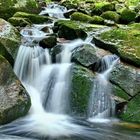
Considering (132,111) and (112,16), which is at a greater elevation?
(112,16)

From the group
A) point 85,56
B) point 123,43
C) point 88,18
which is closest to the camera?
point 85,56

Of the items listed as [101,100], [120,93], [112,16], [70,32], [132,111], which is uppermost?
[70,32]

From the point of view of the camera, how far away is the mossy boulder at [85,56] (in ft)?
33.2

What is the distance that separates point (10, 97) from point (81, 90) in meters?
1.87

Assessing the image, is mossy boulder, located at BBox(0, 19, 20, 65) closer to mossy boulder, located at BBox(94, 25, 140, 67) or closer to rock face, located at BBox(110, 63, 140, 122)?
mossy boulder, located at BBox(94, 25, 140, 67)

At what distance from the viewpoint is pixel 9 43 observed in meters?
10.1

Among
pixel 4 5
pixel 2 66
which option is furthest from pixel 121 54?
pixel 4 5

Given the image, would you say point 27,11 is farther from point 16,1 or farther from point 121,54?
point 121,54

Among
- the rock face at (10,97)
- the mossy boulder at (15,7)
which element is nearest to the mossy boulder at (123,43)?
the rock face at (10,97)

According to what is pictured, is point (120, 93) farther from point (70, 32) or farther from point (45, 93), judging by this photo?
point (70, 32)

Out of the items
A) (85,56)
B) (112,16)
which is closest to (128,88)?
(85,56)

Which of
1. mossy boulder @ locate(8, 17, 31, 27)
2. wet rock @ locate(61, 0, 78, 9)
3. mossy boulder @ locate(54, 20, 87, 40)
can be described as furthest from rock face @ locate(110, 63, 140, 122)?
wet rock @ locate(61, 0, 78, 9)

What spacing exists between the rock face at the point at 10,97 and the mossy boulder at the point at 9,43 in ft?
3.28

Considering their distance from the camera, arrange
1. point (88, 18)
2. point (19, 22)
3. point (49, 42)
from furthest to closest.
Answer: point (88, 18)
point (19, 22)
point (49, 42)
